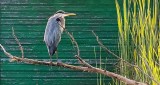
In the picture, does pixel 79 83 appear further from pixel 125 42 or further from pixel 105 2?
pixel 125 42

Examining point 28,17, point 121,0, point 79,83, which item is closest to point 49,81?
point 79,83

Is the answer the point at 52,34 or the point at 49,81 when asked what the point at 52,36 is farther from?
the point at 49,81

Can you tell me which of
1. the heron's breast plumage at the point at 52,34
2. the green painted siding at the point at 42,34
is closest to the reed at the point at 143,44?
the heron's breast plumage at the point at 52,34

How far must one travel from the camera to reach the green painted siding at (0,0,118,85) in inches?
219

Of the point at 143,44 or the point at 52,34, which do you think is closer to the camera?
the point at 143,44

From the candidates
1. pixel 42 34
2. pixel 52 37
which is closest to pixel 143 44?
pixel 52 37

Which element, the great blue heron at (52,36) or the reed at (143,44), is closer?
the reed at (143,44)

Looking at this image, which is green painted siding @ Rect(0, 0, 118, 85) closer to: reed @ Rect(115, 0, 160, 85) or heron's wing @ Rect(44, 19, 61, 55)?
reed @ Rect(115, 0, 160, 85)

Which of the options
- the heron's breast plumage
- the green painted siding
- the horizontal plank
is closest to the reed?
the heron's breast plumage

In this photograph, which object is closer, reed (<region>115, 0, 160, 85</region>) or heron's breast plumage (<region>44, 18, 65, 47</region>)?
reed (<region>115, 0, 160, 85</region>)

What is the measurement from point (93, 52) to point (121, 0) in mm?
603

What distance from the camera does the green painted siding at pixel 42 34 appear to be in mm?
5551

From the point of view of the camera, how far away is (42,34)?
18.4 ft

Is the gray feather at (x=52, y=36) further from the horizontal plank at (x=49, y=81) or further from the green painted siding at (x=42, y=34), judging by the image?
the horizontal plank at (x=49, y=81)
